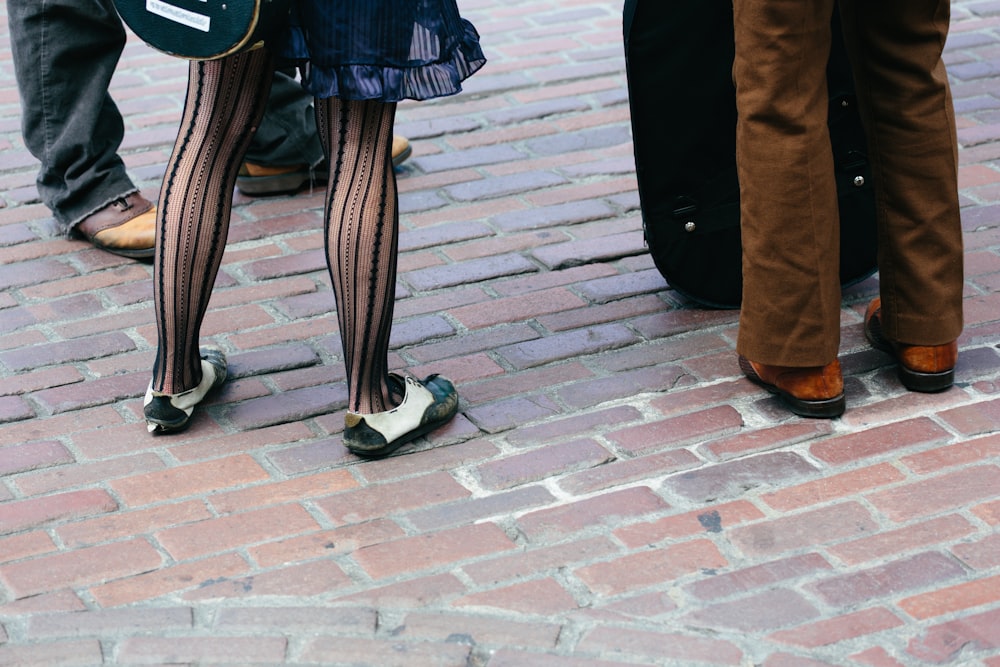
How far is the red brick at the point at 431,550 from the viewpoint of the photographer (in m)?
2.24

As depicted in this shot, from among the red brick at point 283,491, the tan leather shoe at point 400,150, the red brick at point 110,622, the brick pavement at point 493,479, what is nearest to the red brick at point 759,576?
the brick pavement at point 493,479

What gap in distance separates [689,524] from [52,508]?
116 cm

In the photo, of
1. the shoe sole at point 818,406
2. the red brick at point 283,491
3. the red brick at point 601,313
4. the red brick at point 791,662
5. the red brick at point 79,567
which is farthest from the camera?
the red brick at point 601,313

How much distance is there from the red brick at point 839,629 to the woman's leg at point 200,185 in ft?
4.10

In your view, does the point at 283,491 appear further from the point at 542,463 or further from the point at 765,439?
the point at 765,439

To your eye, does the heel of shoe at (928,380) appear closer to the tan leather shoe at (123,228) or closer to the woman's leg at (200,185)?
the woman's leg at (200,185)

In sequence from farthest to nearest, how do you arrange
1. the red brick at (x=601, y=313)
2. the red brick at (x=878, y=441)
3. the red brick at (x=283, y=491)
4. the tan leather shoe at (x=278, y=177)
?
the tan leather shoe at (x=278, y=177), the red brick at (x=601, y=313), the red brick at (x=878, y=441), the red brick at (x=283, y=491)

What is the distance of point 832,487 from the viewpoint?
2.43 m

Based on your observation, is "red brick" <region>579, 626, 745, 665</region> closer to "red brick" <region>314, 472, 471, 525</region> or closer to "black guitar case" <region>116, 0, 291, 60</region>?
"red brick" <region>314, 472, 471, 525</region>

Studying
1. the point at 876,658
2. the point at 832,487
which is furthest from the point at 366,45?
the point at 876,658

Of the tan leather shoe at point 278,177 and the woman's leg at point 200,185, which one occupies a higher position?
the woman's leg at point 200,185

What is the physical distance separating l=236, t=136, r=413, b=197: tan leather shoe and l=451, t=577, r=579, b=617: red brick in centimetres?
181

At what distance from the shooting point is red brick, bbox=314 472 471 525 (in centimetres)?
239

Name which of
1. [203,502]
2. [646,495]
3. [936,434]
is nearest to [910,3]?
[936,434]
